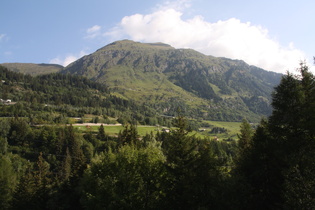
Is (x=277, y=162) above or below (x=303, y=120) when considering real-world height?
below

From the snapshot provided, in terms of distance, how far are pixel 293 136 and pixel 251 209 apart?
35.2 feet

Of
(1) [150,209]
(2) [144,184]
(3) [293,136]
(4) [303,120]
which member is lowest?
(1) [150,209]

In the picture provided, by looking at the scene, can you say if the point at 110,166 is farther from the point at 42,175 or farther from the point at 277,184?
the point at 42,175

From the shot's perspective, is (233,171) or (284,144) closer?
(284,144)

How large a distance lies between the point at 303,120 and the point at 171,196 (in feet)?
68.7

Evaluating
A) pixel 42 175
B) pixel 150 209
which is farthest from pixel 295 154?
pixel 42 175

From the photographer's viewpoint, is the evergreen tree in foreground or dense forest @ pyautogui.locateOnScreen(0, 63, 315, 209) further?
the evergreen tree in foreground

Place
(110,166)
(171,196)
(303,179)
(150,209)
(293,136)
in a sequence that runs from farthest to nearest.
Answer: (110,166), (150,209), (171,196), (293,136), (303,179)

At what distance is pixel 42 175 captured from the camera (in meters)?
74.3

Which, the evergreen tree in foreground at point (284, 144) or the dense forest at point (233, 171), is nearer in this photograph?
the dense forest at point (233, 171)

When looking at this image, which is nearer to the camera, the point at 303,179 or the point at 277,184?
the point at 303,179

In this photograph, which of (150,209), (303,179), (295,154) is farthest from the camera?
(150,209)

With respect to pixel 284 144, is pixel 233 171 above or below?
below

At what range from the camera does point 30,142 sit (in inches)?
6097
